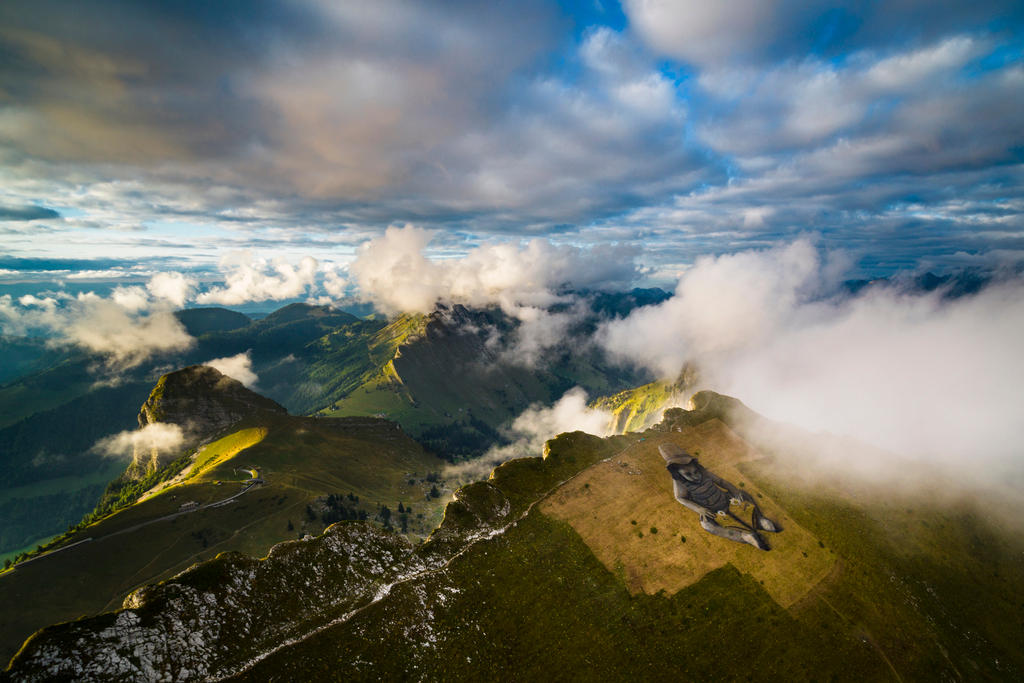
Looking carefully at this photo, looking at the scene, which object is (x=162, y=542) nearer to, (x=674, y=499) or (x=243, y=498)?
(x=243, y=498)

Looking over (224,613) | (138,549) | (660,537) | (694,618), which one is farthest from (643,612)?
(138,549)

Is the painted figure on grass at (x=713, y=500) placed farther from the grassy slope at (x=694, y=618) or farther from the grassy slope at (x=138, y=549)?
the grassy slope at (x=138, y=549)

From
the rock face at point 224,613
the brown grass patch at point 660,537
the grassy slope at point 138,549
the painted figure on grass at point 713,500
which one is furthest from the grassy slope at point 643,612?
the grassy slope at point 138,549

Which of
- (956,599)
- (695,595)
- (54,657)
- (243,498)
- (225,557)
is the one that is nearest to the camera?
(54,657)

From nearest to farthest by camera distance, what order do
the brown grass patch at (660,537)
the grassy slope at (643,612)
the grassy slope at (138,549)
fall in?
→ 1. the grassy slope at (643,612)
2. the brown grass patch at (660,537)
3. the grassy slope at (138,549)

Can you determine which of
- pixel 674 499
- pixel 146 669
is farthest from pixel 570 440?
pixel 146 669

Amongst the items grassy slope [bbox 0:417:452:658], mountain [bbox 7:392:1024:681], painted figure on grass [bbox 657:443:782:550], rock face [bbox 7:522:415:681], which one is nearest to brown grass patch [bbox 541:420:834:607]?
mountain [bbox 7:392:1024:681]
